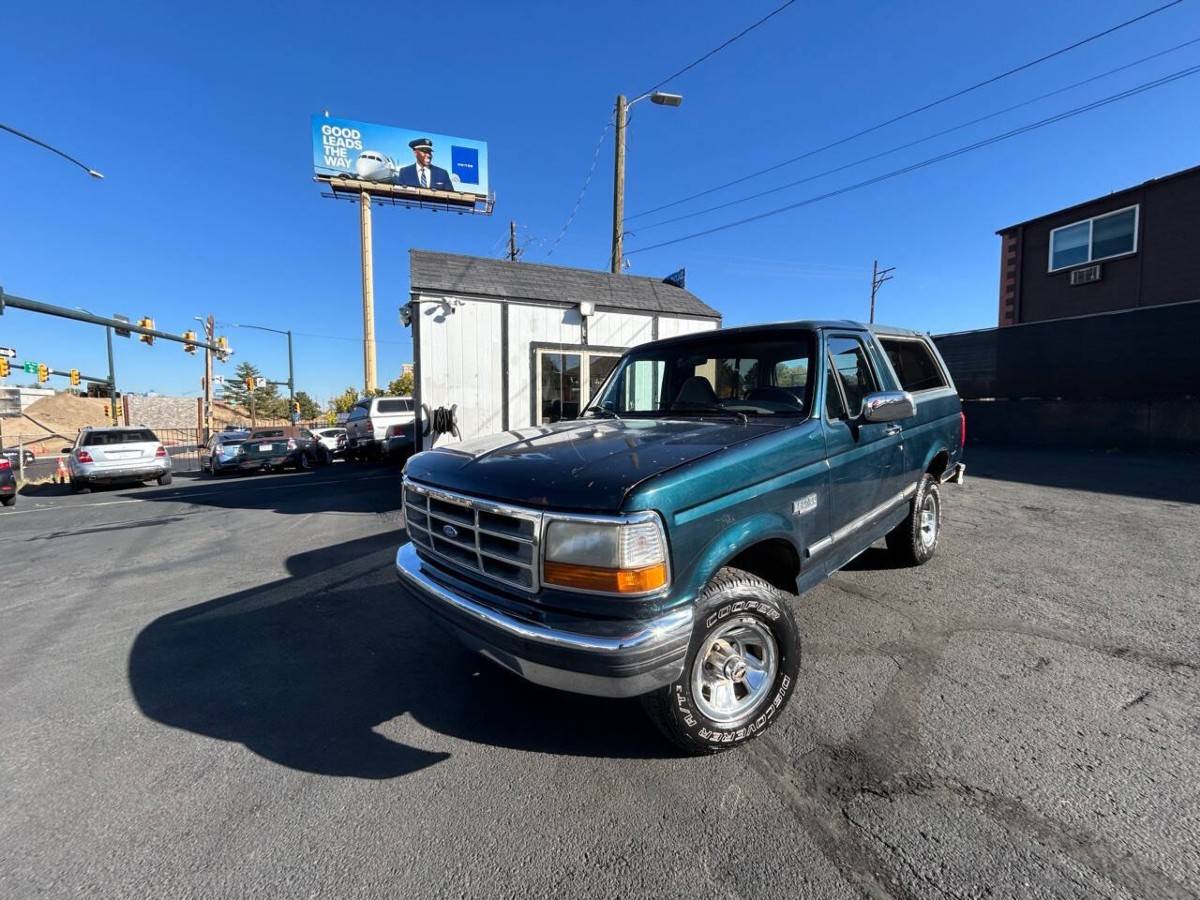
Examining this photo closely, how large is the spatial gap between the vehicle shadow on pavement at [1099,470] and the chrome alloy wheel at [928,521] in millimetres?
4752

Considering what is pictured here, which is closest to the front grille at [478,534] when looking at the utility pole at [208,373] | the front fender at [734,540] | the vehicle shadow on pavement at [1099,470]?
the front fender at [734,540]

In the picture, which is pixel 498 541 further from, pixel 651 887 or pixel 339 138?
pixel 339 138

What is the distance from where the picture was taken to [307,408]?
72.8m

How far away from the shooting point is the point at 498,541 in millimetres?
2242

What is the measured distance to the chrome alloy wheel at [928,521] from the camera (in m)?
4.57

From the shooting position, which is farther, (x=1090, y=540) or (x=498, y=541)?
(x=1090, y=540)

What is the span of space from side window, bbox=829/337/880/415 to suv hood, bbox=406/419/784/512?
2.76ft

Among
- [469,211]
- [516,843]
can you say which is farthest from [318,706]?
[469,211]

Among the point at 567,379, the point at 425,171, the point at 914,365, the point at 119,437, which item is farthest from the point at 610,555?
the point at 425,171

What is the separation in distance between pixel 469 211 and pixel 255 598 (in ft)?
143

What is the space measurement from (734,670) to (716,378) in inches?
81.5

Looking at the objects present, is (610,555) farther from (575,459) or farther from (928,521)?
(928,521)

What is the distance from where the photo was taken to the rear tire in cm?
439

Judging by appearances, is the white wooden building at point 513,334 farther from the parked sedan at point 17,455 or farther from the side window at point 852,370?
the parked sedan at point 17,455
